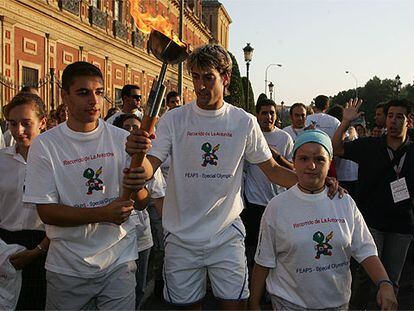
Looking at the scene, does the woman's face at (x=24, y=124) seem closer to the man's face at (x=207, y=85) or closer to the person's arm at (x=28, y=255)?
the person's arm at (x=28, y=255)

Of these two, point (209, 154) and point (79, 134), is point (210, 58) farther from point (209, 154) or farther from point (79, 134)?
point (79, 134)

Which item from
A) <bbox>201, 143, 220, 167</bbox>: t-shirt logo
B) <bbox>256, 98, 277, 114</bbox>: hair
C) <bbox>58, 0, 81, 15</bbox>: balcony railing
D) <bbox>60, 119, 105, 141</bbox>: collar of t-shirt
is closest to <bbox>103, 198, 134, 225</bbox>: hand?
<bbox>60, 119, 105, 141</bbox>: collar of t-shirt

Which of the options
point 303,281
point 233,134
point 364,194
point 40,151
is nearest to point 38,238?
point 40,151

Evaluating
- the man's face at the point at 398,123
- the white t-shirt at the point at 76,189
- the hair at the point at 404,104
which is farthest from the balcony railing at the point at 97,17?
the white t-shirt at the point at 76,189

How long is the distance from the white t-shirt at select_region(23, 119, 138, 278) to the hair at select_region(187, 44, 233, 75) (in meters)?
0.90

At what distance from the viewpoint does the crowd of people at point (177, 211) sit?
129 inches

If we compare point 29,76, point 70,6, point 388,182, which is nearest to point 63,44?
point 70,6

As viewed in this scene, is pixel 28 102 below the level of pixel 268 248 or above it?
above

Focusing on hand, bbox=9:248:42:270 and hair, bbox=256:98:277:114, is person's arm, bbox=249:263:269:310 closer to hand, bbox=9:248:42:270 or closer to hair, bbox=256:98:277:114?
hand, bbox=9:248:42:270

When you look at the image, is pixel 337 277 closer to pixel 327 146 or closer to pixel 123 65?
pixel 327 146

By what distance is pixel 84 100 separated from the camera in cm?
342

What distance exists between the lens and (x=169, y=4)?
3372 cm

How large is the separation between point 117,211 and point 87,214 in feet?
0.63

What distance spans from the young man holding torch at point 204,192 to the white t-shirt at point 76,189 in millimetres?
450
